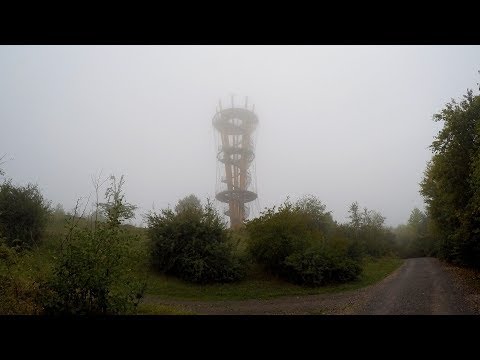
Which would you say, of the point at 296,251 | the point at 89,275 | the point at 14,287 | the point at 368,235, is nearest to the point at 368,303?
the point at 296,251

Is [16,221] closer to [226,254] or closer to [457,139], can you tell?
[226,254]

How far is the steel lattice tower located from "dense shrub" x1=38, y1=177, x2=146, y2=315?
34182mm

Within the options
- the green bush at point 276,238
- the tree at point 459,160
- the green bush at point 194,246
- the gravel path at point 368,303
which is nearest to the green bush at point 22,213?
the green bush at point 194,246

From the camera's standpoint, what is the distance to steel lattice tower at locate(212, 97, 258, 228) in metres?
42.2

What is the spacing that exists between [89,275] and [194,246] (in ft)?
40.9

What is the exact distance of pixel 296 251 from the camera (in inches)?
746

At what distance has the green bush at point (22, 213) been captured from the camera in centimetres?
1947

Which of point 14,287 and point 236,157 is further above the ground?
point 236,157

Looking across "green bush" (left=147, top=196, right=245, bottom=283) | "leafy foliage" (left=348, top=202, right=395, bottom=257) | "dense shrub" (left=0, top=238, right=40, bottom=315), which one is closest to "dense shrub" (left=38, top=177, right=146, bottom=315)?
"dense shrub" (left=0, top=238, right=40, bottom=315)

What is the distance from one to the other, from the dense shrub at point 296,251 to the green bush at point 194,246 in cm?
156

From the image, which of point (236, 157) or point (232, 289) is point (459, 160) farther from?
point (236, 157)

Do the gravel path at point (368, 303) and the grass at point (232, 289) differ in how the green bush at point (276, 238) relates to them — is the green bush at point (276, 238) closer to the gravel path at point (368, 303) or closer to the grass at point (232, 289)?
the grass at point (232, 289)
